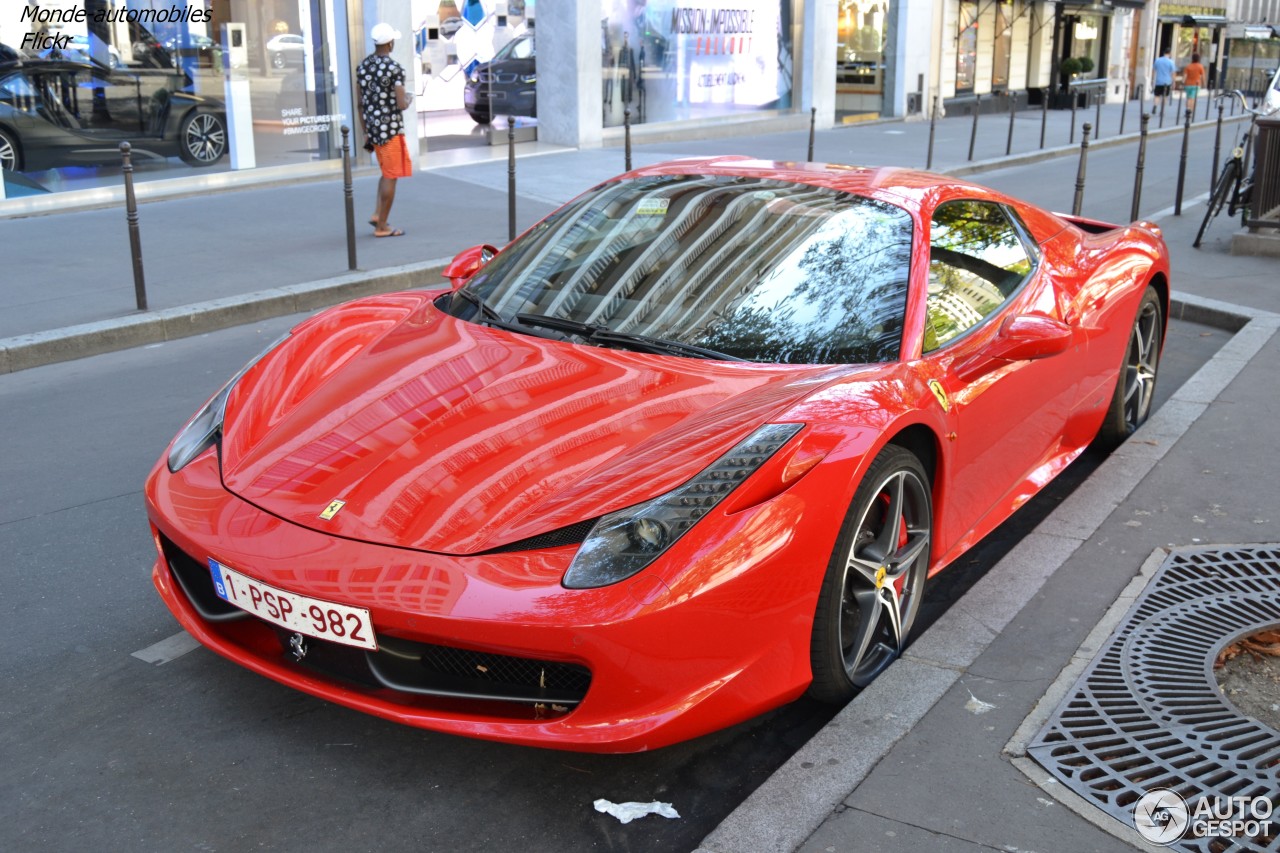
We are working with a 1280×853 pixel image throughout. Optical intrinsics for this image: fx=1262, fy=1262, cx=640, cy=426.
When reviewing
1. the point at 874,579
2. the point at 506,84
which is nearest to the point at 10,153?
the point at 506,84

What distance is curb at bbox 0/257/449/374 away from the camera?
7574 millimetres

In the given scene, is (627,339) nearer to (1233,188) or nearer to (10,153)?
(1233,188)

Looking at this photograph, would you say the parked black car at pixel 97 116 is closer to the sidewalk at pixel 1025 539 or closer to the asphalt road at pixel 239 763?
the sidewalk at pixel 1025 539

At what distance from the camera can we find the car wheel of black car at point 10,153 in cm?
1279

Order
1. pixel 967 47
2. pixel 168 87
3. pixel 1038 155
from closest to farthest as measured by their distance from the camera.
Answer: pixel 168 87
pixel 1038 155
pixel 967 47

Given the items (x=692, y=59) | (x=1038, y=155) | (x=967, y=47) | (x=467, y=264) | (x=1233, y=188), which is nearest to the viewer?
(x=467, y=264)

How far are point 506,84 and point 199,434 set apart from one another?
16.7 meters

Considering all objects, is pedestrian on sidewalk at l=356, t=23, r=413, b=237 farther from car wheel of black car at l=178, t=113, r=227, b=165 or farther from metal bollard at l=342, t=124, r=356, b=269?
car wheel of black car at l=178, t=113, r=227, b=165

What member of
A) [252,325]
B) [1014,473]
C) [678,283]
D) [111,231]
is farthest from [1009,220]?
[111,231]

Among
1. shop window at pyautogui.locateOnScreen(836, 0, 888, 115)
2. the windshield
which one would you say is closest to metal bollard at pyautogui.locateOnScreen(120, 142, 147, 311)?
the windshield

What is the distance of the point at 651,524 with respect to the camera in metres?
2.97

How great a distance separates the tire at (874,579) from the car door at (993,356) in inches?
9.3

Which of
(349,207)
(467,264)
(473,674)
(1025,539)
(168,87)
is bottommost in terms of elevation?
(1025,539)

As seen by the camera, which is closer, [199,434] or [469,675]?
[469,675]
